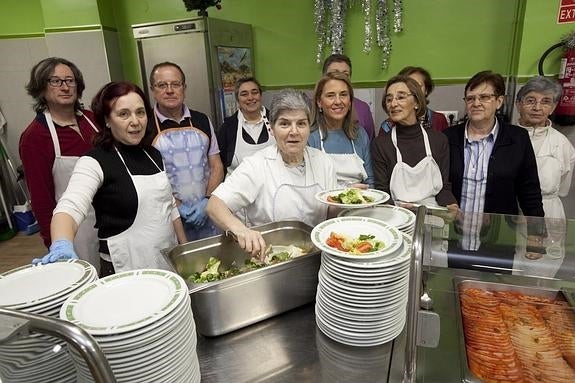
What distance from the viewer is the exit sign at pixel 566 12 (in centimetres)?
279

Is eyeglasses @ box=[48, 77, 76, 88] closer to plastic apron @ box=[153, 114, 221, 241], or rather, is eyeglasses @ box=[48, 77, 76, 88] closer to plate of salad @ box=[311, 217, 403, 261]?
plastic apron @ box=[153, 114, 221, 241]

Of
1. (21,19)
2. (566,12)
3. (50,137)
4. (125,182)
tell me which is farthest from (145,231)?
(21,19)

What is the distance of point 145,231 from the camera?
1807 millimetres

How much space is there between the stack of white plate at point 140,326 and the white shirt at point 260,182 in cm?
76

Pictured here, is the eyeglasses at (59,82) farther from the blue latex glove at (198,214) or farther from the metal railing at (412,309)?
the metal railing at (412,309)

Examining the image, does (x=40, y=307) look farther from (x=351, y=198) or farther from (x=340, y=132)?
(x=340, y=132)

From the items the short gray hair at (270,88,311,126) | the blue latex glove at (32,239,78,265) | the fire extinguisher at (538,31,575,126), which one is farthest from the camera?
the fire extinguisher at (538,31,575,126)

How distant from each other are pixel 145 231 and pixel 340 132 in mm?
1261

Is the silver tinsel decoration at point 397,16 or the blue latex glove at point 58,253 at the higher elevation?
the silver tinsel decoration at point 397,16

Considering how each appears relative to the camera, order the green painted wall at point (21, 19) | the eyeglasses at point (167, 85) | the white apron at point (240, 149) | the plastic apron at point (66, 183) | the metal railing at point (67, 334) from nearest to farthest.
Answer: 1. the metal railing at point (67, 334)
2. the plastic apron at point (66, 183)
3. the eyeglasses at point (167, 85)
4. the white apron at point (240, 149)
5. the green painted wall at point (21, 19)

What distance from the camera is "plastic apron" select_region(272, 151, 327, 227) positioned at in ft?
5.85

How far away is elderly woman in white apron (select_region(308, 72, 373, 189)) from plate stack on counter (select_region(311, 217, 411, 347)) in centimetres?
105

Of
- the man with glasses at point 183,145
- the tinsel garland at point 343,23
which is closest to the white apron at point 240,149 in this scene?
the man with glasses at point 183,145

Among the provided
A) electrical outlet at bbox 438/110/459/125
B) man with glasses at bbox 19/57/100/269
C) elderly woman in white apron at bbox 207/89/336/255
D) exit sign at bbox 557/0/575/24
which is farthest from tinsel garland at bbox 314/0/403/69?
man with glasses at bbox 19/57/100/269
